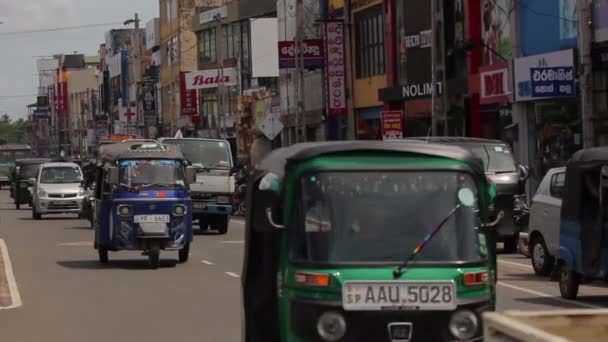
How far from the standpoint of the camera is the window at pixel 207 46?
307ft

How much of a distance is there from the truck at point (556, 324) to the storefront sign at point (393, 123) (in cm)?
3625

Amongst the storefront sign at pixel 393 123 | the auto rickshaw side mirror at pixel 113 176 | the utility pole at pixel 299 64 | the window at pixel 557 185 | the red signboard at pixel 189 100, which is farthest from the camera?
the red signboard at pixel 189 100

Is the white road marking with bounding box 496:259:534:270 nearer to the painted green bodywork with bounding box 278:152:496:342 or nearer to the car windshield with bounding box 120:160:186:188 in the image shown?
the car windshield with bounding box 120:160:186:188

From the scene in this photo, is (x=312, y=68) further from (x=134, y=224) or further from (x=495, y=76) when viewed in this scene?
(x=134, y=224)

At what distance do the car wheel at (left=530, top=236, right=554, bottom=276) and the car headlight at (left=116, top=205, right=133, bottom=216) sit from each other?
6.99 m

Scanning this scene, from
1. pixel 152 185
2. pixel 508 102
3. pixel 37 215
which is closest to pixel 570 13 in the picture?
pixel 508 102

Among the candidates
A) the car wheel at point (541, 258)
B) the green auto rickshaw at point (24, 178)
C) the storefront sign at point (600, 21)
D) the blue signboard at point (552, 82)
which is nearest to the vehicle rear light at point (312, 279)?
the car wheel at point (541, 258)

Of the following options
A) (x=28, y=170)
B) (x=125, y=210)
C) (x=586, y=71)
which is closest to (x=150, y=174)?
(x=125, y=210)

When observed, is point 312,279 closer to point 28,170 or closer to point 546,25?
point 546,25

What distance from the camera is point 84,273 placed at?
24.2 meters

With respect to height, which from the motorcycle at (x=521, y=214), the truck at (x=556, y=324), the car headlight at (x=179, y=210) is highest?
the truck at (x=556, y=324)

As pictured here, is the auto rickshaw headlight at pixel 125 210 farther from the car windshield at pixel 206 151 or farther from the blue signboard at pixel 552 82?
the blue signboard at pixel 552 82

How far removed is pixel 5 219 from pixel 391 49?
1469cm

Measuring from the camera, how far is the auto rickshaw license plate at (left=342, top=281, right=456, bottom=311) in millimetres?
10594
